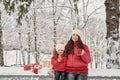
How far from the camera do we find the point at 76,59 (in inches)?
250

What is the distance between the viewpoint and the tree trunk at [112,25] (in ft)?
35.2

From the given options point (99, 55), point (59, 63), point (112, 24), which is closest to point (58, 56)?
point (59, 63)

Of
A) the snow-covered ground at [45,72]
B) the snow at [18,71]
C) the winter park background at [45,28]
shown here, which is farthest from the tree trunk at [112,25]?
the snow at [18,71]

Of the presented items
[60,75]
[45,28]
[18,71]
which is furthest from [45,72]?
A: [45,28]

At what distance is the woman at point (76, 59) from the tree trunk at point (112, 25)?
4.52 m

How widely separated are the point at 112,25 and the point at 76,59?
4.67 m

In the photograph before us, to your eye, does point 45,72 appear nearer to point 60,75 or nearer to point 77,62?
point 60,75

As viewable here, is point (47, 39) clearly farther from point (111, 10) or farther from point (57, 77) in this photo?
point (57, 77)

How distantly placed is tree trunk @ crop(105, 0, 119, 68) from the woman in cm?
452

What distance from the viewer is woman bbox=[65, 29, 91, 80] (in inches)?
248

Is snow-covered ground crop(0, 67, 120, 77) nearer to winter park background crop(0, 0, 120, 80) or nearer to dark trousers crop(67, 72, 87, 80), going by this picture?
winter park background crop(0, 0, 120, 80)

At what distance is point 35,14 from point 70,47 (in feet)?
65.4

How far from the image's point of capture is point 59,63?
6.64 m

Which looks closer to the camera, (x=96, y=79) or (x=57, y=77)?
(x=57, y=77)
